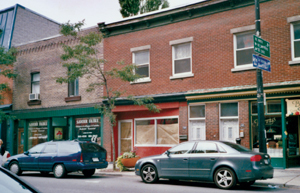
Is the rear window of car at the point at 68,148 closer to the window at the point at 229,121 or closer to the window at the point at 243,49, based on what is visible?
the window at the point at 229,121

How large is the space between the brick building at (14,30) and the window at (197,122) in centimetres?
1427

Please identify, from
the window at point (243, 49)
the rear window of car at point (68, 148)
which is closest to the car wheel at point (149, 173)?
the rear window of car at point (68, 148)

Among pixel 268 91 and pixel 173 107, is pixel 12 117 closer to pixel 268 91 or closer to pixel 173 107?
pixel 173 107

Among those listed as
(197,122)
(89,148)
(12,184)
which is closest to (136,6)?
(197,122)

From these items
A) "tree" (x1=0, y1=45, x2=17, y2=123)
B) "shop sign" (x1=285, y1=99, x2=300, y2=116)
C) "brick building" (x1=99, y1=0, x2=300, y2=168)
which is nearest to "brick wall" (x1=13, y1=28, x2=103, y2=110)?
"tree" (x1=0, y1=45, x2=17, y2=123)

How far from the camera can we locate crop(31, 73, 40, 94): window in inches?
915

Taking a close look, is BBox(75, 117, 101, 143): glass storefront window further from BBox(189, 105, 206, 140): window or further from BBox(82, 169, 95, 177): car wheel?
BBox(189, 105, 206, 140): window

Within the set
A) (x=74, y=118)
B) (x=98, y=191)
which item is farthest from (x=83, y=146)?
(x=74, y=118)

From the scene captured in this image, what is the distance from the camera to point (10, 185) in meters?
3.16

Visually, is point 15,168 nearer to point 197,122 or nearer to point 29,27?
point 197,122

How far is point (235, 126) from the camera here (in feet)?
49.8

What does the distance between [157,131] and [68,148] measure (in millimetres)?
5675

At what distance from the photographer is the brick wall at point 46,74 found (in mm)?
20781

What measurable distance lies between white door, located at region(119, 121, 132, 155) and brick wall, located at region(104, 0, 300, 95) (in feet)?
6.84
